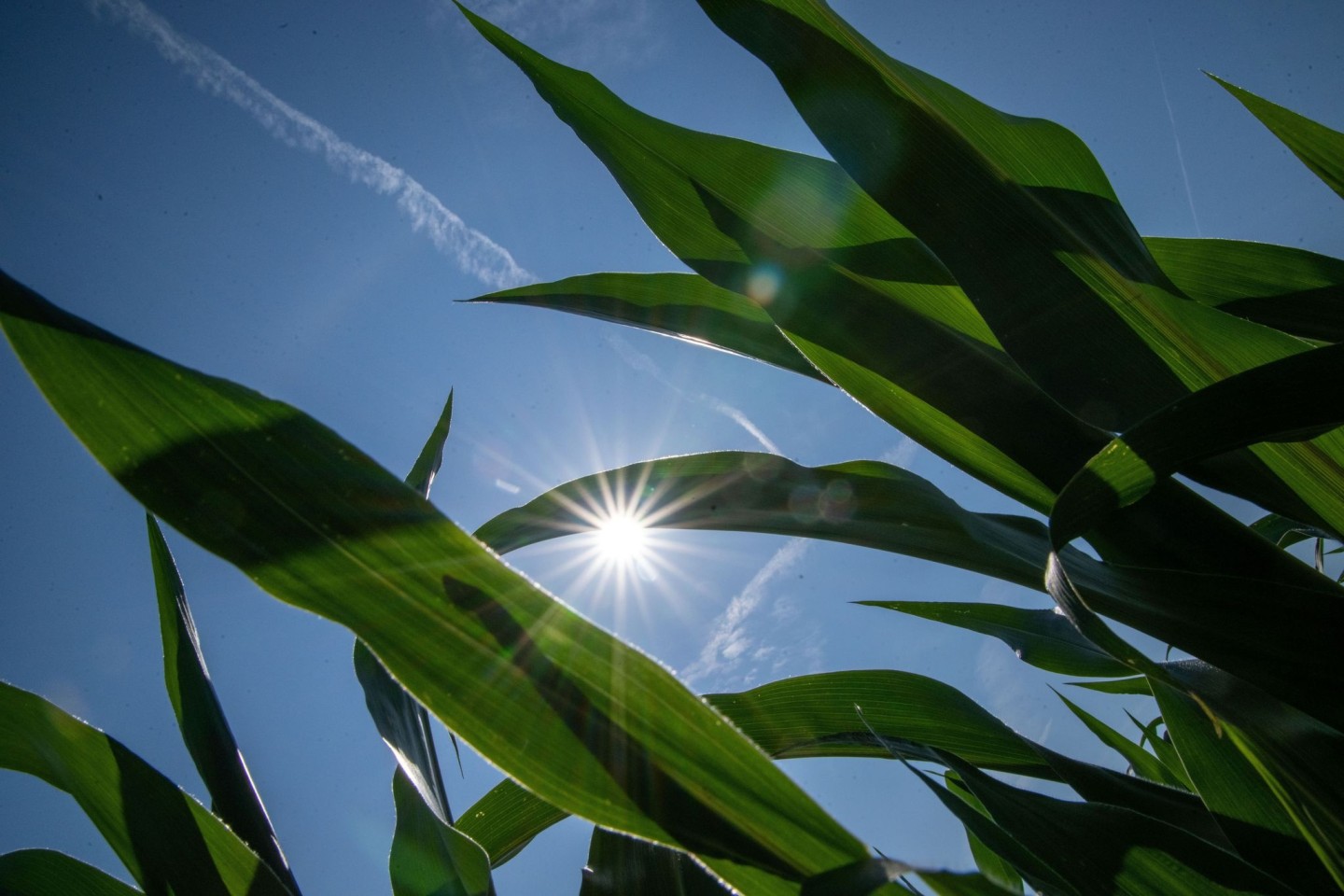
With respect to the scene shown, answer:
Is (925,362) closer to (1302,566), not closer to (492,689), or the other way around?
(1302,566)

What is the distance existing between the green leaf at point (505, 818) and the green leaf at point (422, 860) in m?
0.04

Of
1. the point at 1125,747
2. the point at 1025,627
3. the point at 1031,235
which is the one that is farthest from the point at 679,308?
Answer: the point at 1125,747

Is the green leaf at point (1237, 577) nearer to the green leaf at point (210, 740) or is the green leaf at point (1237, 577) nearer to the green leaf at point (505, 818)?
the green leaf at point (505, 818)

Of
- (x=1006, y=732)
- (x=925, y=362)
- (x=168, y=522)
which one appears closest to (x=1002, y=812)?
(x=1006, y=732)

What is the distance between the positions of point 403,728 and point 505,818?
0.10m

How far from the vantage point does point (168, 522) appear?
0.21 metres

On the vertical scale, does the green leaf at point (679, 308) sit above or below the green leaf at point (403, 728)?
above

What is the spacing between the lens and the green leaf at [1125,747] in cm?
74

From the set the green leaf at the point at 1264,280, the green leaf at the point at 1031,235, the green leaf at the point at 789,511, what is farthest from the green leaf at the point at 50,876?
the green leaf at the point at 1264,280

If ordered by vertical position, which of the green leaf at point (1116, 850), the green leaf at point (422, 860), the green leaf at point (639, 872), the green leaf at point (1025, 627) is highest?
the green leaf at point (1025, 627)

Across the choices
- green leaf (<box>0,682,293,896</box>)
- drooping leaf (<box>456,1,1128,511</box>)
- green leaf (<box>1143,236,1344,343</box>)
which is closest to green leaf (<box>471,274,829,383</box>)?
drooping leaf (<box>456,1,1128,511</box>)

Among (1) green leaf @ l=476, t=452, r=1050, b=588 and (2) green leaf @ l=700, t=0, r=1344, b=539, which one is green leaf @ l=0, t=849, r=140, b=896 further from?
(2) green leaf @ l=700, t=0, r=1344, b=539

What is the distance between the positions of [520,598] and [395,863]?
12.0 inches

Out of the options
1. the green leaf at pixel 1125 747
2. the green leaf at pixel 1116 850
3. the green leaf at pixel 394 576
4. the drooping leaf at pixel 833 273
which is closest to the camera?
the green leaf at pixel 394 576
